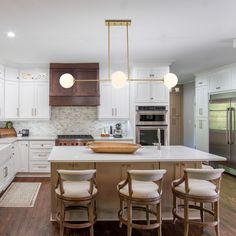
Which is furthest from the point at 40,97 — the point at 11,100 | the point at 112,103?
the point at 112,103

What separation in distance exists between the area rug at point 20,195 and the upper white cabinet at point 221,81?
4682 mm

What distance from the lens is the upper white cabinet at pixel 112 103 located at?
228 inches

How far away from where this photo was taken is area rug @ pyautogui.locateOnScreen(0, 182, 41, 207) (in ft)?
12.9

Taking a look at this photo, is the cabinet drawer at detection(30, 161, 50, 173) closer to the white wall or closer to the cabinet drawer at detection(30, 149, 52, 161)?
the cabinet drawer at detection(30, 149, 52, 161)

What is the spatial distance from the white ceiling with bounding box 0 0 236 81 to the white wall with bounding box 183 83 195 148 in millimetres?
3915

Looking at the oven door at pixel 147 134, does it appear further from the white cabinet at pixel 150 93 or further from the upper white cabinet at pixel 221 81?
the upper white cabinet at pixel 221 81

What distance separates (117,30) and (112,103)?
248 cm

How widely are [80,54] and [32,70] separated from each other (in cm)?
156

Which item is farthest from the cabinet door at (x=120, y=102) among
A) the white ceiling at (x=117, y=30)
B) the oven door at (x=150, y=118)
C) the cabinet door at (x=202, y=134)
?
the cabinet door at (x=202, y=134)

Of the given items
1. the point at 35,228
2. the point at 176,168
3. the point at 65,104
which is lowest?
the point at 35,228

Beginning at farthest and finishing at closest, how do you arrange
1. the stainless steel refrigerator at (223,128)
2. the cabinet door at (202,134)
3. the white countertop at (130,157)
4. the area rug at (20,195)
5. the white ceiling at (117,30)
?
the cabinet door at (202,134) < the stainless steel refrigerator at (223,128) < the area rug at (20,195) < the white countertop at (130,157) < the white ceiling at (117,30)

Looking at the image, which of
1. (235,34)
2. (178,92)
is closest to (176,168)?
(235,34)

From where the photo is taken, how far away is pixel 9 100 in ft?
18.5

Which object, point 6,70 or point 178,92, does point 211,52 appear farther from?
point 178,92
